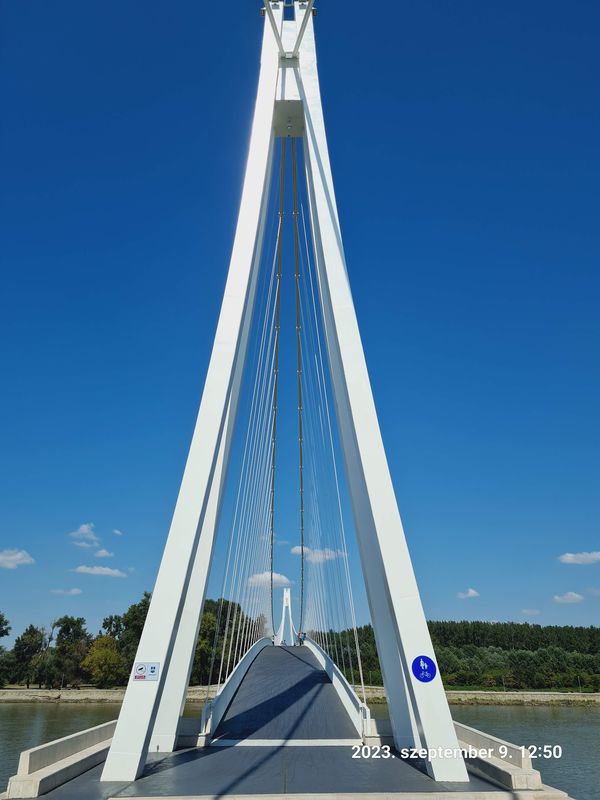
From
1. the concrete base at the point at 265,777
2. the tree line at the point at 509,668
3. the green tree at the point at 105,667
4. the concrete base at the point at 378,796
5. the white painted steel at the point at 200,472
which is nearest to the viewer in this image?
the concrete base at the point at 378,796

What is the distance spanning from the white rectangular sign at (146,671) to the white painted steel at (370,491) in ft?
9.88

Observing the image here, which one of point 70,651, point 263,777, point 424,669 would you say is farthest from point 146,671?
point 70,651

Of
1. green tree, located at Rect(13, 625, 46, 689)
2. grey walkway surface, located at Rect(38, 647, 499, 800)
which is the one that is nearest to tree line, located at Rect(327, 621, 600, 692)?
green tree, located at Rect(13, 625, 46, 689)

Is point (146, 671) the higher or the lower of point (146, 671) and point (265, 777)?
the higher

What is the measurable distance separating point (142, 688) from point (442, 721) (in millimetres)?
3552

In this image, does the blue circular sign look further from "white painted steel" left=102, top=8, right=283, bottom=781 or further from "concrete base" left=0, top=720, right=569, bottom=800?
"white painted steel" left=102, top=8, right=283, bottom=781

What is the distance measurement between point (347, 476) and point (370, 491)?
1.72 metres

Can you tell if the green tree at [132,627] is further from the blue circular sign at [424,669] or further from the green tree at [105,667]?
the blue circular sign at [424,669]

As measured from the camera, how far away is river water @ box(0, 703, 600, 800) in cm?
1564

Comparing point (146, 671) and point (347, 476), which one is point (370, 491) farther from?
point (146, 671)

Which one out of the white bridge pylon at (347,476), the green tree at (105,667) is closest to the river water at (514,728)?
the green tree at (105,667)

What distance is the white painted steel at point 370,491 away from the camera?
22.6 ft

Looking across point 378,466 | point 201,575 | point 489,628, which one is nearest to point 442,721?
point 378,466

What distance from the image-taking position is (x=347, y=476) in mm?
9477
